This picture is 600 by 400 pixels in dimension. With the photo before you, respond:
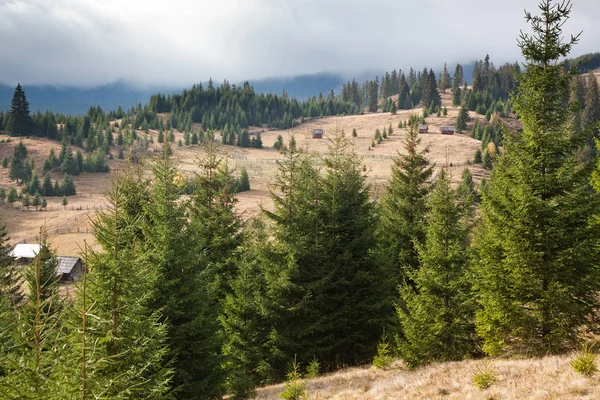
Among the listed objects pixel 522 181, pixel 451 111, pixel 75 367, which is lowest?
pixel 75 367

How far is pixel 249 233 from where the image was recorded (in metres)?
23.2

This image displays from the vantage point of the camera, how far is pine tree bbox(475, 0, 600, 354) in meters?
12.7

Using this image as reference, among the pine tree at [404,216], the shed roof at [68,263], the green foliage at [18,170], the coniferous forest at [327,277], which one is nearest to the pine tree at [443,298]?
the coniferous forest at [327,277]

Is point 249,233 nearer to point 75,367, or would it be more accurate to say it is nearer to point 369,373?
point 369,373

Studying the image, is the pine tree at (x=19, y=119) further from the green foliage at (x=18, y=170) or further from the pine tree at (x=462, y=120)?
the pine tree at (x=462, y=120)

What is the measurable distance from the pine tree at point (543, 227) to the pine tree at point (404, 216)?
23.1ft

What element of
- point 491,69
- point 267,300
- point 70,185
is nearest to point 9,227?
point 70,185

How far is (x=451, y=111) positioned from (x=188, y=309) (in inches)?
6339

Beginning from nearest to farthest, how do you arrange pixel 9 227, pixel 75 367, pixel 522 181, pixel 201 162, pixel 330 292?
pixel 75 367 → pixel 522 181 → pixel 330 292 → pixel 201 162 → pixel 9 227

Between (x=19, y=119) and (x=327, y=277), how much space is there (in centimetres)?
13518

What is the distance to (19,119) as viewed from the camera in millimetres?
121125

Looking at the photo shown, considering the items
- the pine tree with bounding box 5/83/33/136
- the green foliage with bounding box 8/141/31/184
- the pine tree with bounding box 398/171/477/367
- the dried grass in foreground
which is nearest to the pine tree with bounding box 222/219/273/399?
the dried grass in foreground

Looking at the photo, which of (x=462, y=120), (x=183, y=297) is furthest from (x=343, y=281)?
(x=462, y=120)

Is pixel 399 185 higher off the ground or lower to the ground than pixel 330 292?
higher
